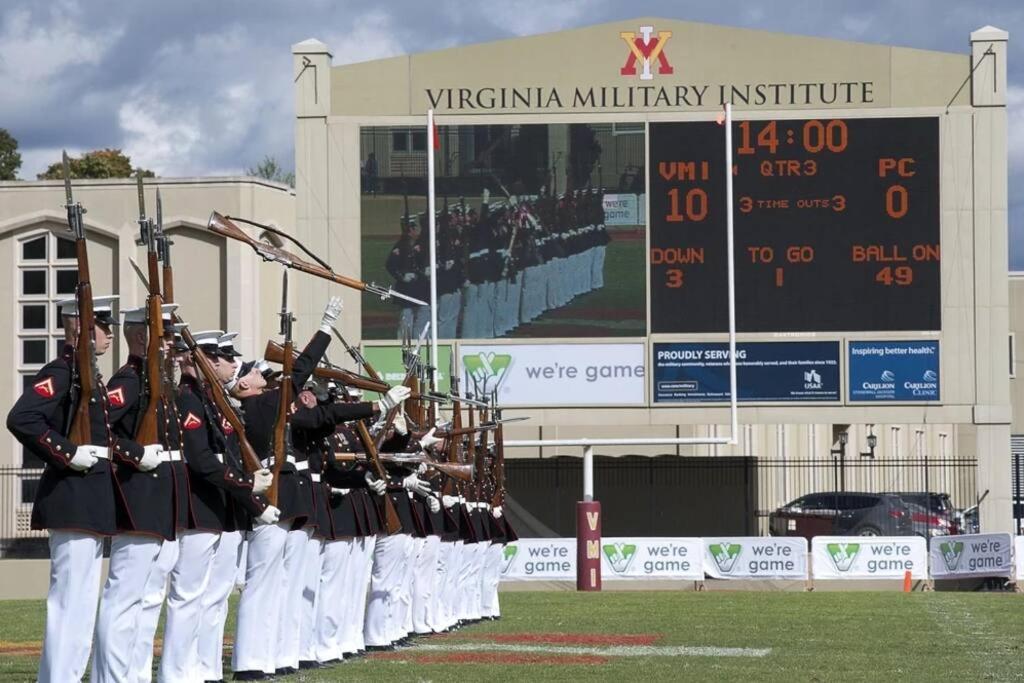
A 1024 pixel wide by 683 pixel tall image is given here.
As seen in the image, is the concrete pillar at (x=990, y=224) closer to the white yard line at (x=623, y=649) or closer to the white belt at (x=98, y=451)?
the white yard line at (x=623, y=649)

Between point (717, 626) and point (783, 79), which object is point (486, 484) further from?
point (783, 79)

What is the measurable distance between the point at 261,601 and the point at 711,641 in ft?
14.7

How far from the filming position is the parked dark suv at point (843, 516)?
1229 inches

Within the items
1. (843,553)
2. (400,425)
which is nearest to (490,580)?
(400,425)

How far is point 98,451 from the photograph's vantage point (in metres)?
8.00

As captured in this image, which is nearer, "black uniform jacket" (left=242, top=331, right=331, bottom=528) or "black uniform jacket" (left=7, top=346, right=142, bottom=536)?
"black uniform jacket" (left=7, top=346, right=142, bottom=536)

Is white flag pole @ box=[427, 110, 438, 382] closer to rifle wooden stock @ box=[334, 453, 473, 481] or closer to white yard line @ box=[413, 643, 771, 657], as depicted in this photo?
rifle wooden stock @ box=[334, 453, 473, 481]

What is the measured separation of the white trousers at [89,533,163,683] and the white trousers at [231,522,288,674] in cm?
159

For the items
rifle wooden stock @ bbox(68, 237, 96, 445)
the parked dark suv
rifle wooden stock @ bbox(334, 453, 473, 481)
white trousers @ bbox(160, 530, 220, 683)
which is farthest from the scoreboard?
rifle wooden stock @ bbox(68, 237, 96, 445)

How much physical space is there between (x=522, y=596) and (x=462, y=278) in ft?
18.8

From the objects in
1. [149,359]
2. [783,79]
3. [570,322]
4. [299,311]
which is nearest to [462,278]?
[570,322]

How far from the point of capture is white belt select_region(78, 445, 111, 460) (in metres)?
7.89

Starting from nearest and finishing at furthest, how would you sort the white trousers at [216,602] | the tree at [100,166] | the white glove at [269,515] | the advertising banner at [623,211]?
the white trousers at [216,602] → the white glove at [269,515] → the advertising banner at [623,211] → the tree at [100,166]

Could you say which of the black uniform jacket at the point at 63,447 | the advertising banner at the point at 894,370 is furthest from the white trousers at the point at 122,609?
the advertising banner at the point at 894,370
